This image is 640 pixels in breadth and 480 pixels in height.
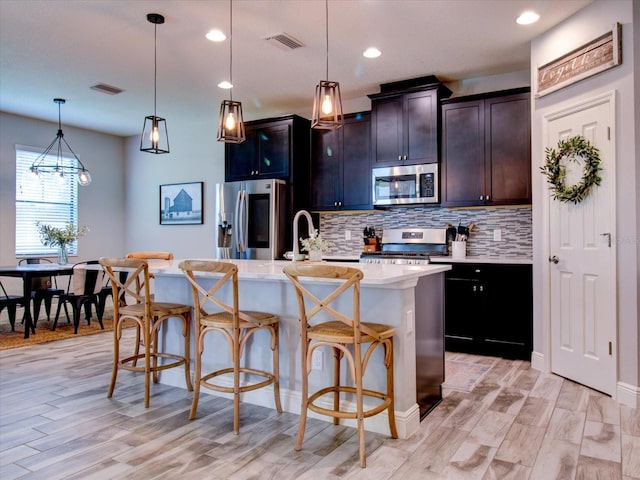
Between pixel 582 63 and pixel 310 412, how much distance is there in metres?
3.12

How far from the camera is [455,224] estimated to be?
4996 millimetres

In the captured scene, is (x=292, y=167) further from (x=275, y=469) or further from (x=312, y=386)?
(x=275, y=469)

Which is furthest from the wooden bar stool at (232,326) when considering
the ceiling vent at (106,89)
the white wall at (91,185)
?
the white wall at (91,185)

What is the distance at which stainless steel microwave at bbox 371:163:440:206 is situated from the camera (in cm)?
475

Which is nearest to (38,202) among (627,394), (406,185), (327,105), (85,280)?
(85,280)

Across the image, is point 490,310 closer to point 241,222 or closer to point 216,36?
point 241,222

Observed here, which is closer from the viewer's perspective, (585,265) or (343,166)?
(585,265)

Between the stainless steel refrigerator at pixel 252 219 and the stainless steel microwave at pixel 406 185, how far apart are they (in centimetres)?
114

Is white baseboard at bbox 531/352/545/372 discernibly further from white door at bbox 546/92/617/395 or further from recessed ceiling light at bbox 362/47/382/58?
recessed ceiling light at bbox 362/47/382/58

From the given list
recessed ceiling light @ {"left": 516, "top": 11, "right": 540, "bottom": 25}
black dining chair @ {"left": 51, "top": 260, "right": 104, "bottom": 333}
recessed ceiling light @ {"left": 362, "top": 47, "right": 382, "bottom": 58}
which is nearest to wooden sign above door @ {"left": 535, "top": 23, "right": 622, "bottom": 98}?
recessed ceiling light @ {"left": 516, "top": 11, "right": 540, "bottom": 25}

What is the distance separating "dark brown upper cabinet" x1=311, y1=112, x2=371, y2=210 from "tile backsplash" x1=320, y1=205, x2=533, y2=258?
33 cm

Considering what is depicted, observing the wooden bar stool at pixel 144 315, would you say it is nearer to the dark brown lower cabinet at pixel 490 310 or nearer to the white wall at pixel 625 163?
the dark brown lower cabinet at pixel 490 310

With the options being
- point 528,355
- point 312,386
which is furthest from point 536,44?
point 312,386

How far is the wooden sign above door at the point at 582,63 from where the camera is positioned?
122 inches
